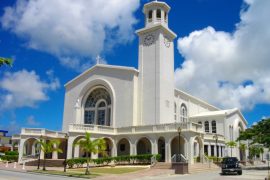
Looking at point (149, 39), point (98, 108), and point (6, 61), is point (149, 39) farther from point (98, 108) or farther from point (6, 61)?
point (6, 61)

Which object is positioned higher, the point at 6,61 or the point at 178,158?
the point at 6,61

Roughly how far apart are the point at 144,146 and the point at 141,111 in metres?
4.65

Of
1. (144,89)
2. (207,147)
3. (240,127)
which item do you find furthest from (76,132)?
(240,127)

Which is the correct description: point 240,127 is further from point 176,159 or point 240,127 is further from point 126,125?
point 176,159

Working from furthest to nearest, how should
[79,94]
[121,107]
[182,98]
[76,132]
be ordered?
[182,98] < [79,94] < [121,107] < [76,132]

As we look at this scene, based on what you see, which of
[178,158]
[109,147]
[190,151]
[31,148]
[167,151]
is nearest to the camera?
[178,158]

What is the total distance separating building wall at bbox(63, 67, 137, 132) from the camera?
41.9 meters

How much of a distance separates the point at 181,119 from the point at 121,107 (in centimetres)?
1273

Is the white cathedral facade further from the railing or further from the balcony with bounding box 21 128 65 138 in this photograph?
the railing

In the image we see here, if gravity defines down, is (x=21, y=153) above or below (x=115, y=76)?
below

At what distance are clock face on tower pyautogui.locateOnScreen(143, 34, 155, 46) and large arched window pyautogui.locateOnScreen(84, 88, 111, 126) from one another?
948 cm

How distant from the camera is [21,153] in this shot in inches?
1566

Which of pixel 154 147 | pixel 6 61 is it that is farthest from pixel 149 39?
pixel 6 61

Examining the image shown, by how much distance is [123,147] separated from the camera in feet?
136
